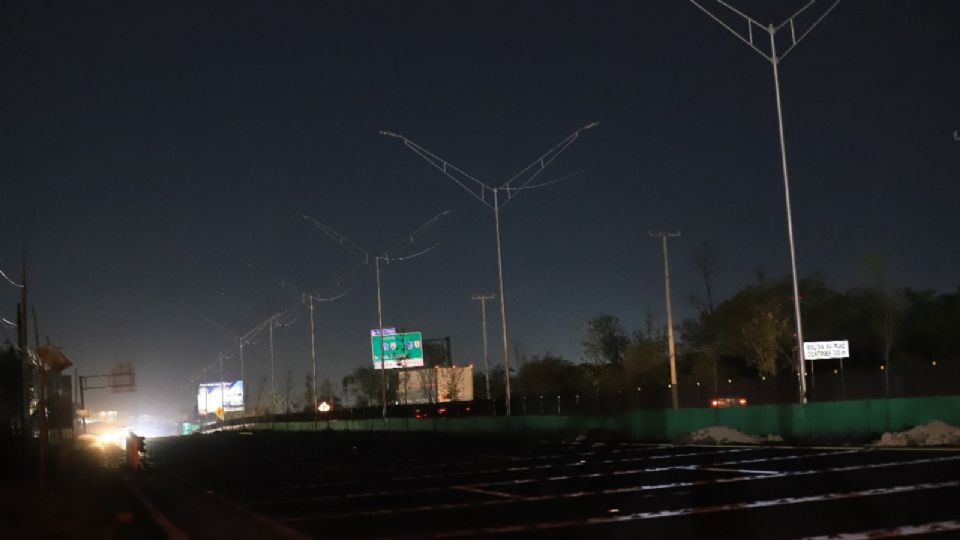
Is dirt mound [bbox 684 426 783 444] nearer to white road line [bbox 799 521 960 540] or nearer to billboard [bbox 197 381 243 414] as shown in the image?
white road line [bbox 799 521 960 540]

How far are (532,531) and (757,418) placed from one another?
25.7m

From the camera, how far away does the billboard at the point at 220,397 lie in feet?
490

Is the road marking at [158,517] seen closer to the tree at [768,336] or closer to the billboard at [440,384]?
the tree at [768,336]

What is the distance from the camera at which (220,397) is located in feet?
488

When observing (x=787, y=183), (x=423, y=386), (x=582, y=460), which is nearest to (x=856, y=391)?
(x=787, y=183)

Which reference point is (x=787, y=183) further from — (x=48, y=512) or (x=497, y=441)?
(x=48, y=512)

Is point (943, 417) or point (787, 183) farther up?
point (787, 183)

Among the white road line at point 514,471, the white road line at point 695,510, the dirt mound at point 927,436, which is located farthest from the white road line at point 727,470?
the dirt mound at point 927,436

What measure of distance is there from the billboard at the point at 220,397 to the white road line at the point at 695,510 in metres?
134

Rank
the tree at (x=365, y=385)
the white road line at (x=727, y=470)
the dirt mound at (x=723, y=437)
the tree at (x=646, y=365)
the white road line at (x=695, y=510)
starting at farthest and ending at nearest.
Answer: the tree at (x=365, y=385), the tree at (x=646, y=365), the dirt mound at (x=723, y=437), the white road line at (x=727, y=470), the white road line at (x=695, y=510)

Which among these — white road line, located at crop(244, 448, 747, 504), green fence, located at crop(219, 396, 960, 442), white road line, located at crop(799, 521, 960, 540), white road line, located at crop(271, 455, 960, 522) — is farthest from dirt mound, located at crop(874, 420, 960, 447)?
white road line, located at crop(799, 521, 960, 540)

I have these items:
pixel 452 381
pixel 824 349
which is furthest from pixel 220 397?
pixel 824 349

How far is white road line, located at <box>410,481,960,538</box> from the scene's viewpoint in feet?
55.2

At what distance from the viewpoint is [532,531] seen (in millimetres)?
16391
